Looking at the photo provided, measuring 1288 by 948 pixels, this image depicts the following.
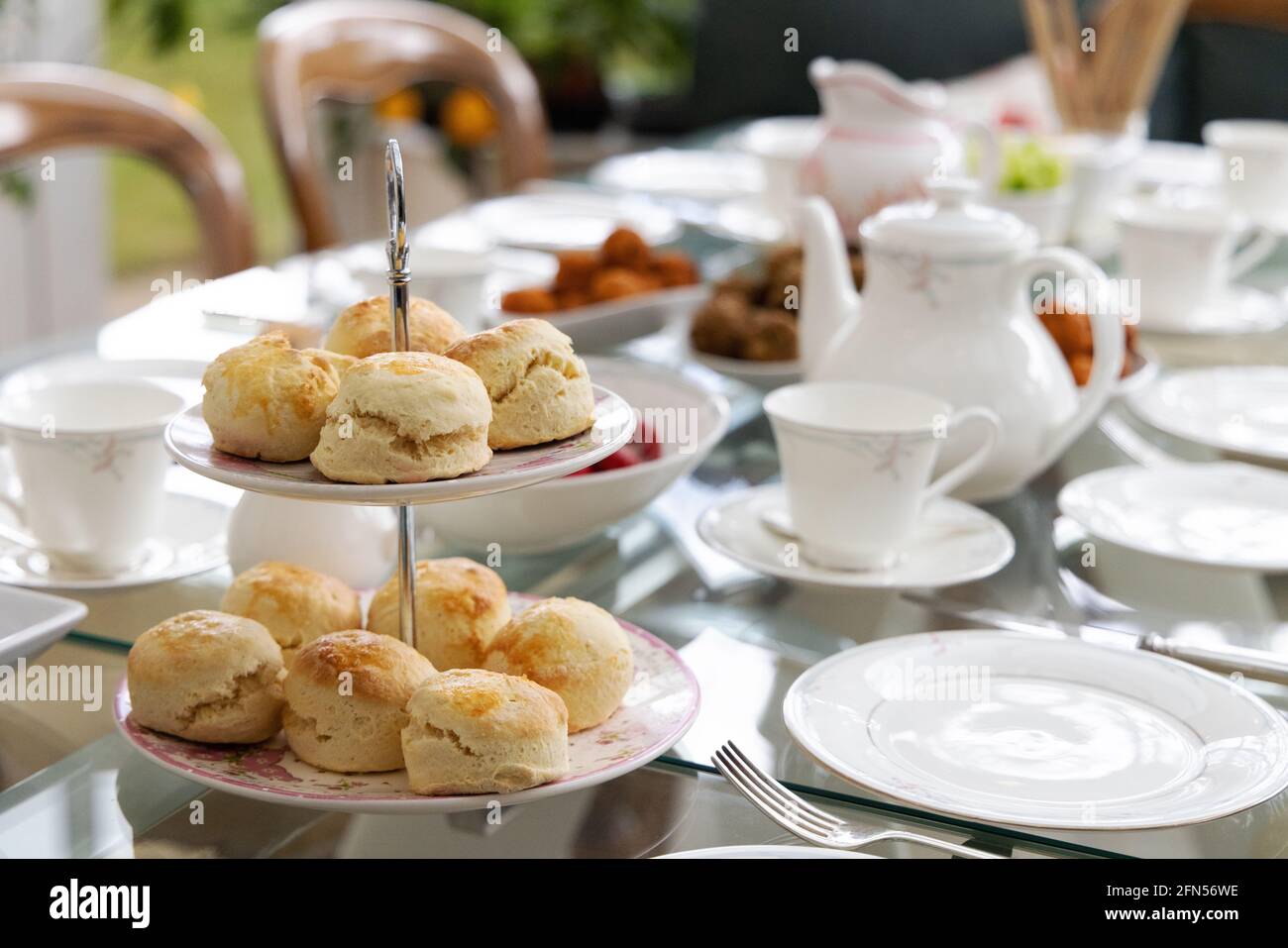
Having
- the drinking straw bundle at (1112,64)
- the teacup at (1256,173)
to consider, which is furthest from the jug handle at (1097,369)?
the drinking straw bundle at (1112,64)

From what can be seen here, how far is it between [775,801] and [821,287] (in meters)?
0.60

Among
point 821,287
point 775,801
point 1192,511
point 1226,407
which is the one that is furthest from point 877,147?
point 775,801

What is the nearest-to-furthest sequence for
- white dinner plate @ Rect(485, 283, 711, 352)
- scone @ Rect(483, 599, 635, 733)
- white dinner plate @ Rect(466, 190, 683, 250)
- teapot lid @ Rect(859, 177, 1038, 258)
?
scone @ Rect(483, 599, 635, 733), teapot lid @ Rect(859, 177, 1038, 258), white dinner plate @ Rect(485, 283, 711, 352), white dinner plate @ Rect(466, 190, 683, 250)

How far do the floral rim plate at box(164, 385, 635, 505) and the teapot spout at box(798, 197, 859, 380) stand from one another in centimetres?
51

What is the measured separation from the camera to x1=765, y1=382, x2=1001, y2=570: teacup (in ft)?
2.93

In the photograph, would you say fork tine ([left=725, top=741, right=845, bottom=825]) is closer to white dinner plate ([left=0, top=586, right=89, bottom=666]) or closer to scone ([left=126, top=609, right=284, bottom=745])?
scone ([left=126, top=609, right=284, bottom=745])

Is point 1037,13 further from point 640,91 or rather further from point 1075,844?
point 640,91

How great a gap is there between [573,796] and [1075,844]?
0.72 feet

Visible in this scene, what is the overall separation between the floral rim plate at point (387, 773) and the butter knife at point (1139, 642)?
224 millimetres

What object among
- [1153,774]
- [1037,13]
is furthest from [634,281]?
[1037,13]

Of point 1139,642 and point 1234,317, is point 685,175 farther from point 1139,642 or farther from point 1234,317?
point 1139,642

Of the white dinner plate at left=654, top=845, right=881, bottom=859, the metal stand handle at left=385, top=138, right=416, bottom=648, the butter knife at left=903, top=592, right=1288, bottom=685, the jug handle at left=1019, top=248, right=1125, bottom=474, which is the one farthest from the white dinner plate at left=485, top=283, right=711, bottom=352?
the white dinner plate at left=654, top=845, right=881, bottom=859

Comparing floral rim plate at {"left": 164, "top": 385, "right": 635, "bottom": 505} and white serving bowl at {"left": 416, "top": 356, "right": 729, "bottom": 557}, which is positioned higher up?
floral rim plate at {"left": 164, "top": 385, "right": 635, "bottom": 505}

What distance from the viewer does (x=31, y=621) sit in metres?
0.73
